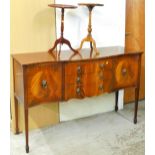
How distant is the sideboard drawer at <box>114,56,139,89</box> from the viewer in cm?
288

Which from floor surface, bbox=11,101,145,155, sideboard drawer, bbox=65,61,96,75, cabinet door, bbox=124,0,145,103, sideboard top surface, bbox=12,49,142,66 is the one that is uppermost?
cabinet door, bbox=124,0,145,103

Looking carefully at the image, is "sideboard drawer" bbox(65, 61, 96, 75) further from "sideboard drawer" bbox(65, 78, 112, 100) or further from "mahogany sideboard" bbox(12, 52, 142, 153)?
"sideboard drawer" bbox(65, 78, 112, 100)

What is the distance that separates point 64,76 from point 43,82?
220mm

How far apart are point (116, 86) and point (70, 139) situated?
772 mm

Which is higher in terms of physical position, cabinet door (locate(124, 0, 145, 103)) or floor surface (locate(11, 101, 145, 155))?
cabinet door (locate(124, 0, 145, 103))

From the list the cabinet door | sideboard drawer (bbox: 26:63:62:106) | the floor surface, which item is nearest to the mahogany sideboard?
sideboard drawer (bbox: 26:63:62:106)

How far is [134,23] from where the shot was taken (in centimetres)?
358

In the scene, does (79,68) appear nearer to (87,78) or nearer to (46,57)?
(87,78)

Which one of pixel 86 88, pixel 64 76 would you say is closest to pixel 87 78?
pixel 86 88

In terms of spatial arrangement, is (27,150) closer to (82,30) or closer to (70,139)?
(70,139)

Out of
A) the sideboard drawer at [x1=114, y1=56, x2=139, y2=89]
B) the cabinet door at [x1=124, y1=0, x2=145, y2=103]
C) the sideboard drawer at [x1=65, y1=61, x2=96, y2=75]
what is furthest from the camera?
the cabinet door at [x1=124, y1=0, x2=145, y2=103]

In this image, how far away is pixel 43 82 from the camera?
2.43 meters
